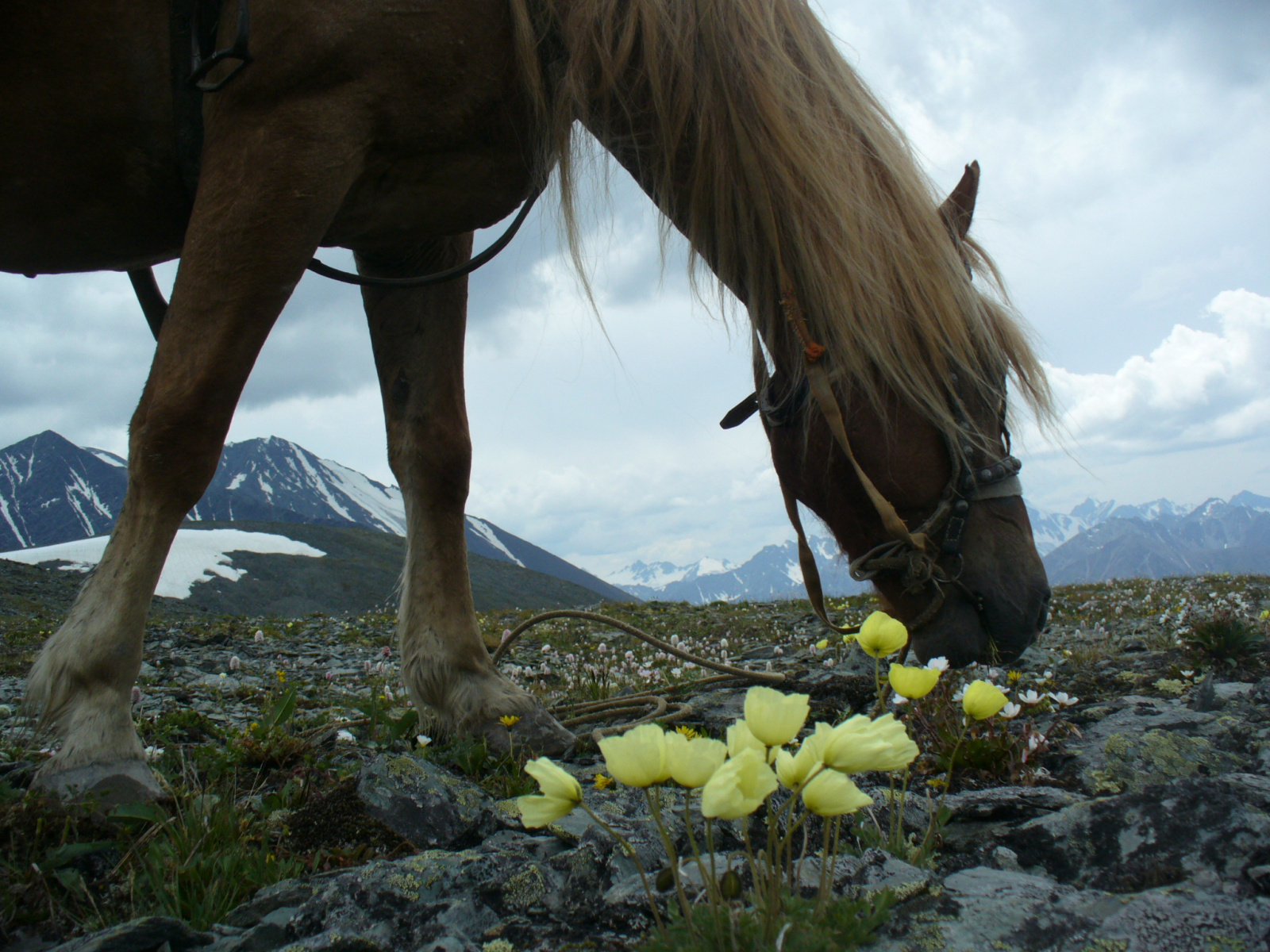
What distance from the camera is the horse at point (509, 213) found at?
281 centimetres

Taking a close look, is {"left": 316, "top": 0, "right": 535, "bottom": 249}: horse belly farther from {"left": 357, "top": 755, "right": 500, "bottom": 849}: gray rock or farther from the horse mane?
{"left": 357, "top": 755, "right": 500, "bottom": 849}: gray rock

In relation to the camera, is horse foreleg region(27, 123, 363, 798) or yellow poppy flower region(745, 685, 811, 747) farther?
horse foreleg region(27, 123, 363, 798)

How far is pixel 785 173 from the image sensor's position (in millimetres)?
3244

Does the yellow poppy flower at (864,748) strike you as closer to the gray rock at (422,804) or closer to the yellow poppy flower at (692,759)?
the yellow poppy flower at (692,759)

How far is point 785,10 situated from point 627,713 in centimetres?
375

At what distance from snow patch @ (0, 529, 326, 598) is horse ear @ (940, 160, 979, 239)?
46.4 m

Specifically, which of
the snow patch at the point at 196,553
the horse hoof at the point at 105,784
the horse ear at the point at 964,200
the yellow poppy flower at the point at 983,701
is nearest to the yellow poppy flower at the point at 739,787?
the yellow poppy flower at the point at 983,701

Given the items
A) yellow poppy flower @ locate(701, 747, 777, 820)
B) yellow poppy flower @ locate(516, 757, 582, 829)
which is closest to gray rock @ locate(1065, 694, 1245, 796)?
yellow poppy flower @ locate(701, 747, 777, 820)

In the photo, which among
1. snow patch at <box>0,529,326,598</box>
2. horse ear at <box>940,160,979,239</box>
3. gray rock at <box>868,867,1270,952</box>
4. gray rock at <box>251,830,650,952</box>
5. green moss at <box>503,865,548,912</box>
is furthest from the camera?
snow patch at <box>0,529,326,598</box>

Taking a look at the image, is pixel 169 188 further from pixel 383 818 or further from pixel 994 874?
pixel 994 874

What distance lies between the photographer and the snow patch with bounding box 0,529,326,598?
148 feet

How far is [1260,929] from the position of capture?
3.78ft

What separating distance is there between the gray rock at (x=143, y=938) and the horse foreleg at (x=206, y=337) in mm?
1337

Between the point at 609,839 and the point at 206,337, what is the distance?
7.59ft
